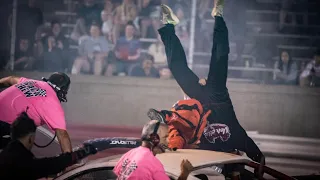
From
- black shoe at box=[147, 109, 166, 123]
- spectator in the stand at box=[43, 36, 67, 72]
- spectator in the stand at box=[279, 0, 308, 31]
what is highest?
spectator in the stand at box=[279, 0, 308, 31]

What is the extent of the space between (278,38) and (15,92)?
788 cm

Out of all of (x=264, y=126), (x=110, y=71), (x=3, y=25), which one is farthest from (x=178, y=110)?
(x=3, y=25)

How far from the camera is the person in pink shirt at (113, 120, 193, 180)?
4.44 meters

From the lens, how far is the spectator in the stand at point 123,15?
12.5 meters

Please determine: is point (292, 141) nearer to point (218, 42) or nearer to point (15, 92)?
point (218, 42)

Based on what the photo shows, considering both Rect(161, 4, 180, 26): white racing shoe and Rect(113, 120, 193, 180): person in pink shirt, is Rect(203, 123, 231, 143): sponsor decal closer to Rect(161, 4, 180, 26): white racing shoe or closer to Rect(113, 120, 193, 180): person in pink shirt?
Rect(161, 4, 180, 26): white racing shoe

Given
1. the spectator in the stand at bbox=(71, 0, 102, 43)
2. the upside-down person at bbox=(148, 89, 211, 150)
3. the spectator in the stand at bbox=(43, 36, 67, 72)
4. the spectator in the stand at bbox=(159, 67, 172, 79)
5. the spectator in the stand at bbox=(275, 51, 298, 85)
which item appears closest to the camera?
the upside-down person at bbox=(148, 89, 211, 150)

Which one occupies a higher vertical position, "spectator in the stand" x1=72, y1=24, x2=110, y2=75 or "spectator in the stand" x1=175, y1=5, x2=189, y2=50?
"spectator in the stand" x1=175, y1=5, x2=189, y2=50

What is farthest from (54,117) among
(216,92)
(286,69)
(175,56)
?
(286,69)

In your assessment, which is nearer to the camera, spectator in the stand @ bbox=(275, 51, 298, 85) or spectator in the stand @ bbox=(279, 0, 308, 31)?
spectator in the stand @ bbox=(275, 51, 298, 85)

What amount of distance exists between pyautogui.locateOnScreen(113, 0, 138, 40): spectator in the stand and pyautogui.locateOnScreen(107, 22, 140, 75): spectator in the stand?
0.18 meters

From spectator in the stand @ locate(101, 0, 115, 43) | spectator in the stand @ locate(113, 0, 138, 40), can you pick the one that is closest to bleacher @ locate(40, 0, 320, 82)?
spectator in the stand @ locate(113, 0, 138, 40)

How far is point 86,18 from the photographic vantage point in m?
12.9

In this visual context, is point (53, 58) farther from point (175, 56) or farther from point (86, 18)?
point (175, 56)
